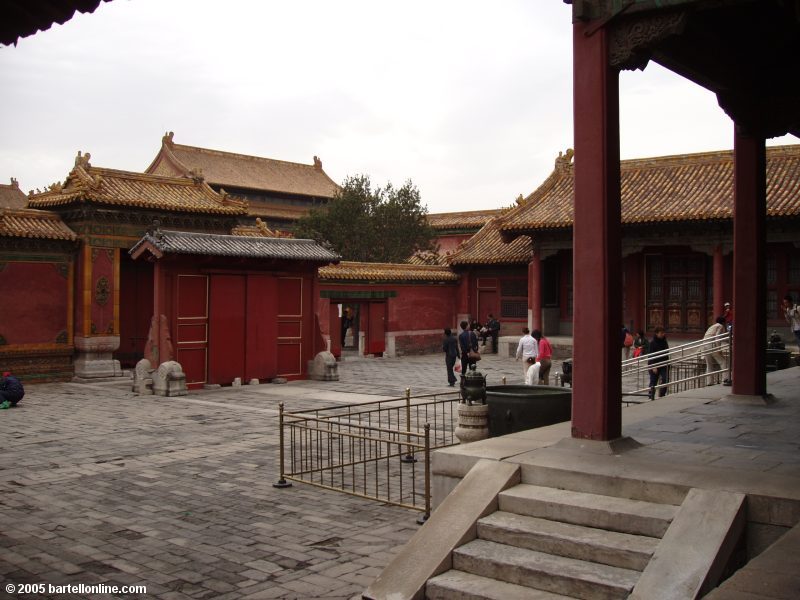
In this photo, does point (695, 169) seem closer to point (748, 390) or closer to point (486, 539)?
point (748, 390)

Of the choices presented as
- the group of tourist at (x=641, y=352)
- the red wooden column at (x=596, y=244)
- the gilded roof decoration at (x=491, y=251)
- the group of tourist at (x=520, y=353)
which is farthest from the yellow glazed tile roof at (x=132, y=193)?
the red wooden column at (x=596, y=244)

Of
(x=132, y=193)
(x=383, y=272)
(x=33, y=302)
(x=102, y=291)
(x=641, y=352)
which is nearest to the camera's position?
(x=641, y=352)

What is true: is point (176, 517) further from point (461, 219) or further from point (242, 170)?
point (242, 170)

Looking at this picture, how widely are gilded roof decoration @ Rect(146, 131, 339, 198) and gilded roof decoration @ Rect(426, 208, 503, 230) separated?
18.1 feet

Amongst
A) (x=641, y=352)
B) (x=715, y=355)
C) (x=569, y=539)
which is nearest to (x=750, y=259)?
(x=569, y=539)

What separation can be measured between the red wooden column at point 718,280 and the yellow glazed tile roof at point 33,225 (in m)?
18.9

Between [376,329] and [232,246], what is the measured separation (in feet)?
37.7

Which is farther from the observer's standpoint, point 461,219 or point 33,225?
point 461,219

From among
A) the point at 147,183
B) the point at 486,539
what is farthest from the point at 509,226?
the point at 486,539

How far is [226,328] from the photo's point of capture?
19281 mm

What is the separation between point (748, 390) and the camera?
31.1ft

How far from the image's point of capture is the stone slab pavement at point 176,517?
6047 mm

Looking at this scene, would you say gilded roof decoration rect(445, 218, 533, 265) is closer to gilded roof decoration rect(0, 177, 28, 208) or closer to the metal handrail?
the metal handrail
